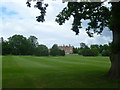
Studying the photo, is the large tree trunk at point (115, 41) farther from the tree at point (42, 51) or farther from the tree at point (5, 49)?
the tree at point (42, 51)

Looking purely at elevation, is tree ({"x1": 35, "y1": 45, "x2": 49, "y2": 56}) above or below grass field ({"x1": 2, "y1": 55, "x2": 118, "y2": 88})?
above

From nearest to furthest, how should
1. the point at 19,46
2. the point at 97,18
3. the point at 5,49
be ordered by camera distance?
the point at 97,18 < the point at 5,49 < the point at 19,46

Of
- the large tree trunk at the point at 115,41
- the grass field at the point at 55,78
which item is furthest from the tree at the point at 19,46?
the large tree trunk at the point at 115,41

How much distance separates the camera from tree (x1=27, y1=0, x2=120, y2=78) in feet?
46.1

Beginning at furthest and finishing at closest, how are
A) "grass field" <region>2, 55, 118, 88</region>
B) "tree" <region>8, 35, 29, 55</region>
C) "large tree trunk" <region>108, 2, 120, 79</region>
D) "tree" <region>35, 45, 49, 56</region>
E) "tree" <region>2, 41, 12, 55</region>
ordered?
"tree" <region>8, 35, 29, 55</region> < "tree" <region>35, 45, 49, 56</region> < "tree" <region>2, 41, 12, 55</region> < "large tree trunk" <region>108, 2, 120, 79</region> < "grass field" <region>2, 55, 118, 88</region>

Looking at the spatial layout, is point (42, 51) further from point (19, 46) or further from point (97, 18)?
point (97, 18)

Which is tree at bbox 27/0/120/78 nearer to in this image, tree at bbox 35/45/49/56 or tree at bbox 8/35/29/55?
tree at bbox 35/45/49/56

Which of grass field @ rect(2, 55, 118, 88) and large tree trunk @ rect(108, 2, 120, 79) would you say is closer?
grass field @ rect(2, 55, 118, 88)

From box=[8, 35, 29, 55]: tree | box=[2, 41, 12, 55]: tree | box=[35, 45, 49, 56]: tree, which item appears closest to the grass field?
box=[2, 41, 12, 55]: tree

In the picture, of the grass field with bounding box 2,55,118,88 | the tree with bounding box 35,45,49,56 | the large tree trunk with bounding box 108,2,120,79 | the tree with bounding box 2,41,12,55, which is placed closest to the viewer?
the grass field with bounding box 2,55,118,88

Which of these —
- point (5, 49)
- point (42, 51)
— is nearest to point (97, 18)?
point (5, 49)

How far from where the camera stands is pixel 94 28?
20.1 m

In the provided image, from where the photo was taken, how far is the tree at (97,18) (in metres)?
14.1

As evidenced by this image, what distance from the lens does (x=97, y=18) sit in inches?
742
